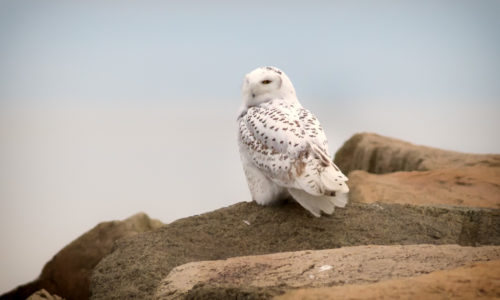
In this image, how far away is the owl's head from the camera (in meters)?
4.08

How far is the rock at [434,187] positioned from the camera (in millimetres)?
4973

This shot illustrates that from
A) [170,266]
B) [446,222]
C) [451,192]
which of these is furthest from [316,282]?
[451,192]

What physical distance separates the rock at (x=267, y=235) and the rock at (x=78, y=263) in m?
1.52

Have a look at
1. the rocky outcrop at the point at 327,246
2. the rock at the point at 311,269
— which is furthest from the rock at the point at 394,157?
the rock at the point at 311,269

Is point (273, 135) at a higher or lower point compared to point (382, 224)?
higher

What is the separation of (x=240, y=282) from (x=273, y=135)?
1501 millimetres

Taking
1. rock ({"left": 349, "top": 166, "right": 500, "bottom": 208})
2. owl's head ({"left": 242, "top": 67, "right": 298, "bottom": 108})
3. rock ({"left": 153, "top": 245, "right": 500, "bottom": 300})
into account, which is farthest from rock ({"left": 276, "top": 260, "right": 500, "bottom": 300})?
rock ({"left": 349, "top": 166, "right": 500, "bottom": 208})

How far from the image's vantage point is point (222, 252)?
349 centimetres

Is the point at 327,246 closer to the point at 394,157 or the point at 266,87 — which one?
the point at 266,87

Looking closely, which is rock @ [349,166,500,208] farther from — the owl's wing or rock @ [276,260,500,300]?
rock @ [276,260,500,300]

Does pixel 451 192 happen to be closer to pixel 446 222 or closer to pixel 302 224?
pixel 446 222

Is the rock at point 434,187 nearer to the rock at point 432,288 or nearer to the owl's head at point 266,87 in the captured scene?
the owl's head at point 266,87

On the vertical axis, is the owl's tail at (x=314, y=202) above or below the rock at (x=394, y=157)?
above

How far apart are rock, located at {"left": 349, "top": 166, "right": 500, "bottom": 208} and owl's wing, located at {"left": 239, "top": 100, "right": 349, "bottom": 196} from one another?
1426 millimetres
